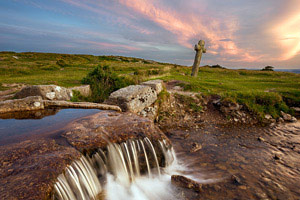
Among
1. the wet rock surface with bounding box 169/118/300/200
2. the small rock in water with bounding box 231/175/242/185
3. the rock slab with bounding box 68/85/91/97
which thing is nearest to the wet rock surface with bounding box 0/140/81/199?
the wet rock surface with bounding box 169/118/300/200

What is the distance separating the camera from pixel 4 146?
370 centimetres

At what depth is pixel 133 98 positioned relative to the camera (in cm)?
827

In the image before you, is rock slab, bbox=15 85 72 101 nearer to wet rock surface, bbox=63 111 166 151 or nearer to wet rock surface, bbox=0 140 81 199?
wet rock surface, bbox=63 111 166 151

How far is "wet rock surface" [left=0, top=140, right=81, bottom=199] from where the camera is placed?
2.52 meters

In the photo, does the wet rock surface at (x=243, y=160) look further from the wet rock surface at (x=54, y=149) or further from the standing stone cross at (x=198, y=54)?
the standing stone cross at (x=198, y=54)

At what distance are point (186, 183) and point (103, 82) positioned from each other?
895 centimetres

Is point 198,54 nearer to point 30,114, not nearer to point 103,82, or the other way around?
point 103,82

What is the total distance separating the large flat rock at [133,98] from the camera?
7.86 m

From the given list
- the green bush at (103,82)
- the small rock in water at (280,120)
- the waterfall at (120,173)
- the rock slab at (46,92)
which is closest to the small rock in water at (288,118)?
the small rock in water at (280,120)

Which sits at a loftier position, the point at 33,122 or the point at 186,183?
the point at 33,122

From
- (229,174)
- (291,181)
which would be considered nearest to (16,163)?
(229,174)

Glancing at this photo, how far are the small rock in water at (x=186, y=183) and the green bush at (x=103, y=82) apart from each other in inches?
295

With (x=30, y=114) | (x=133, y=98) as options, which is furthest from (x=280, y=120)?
(x=30, y=114)

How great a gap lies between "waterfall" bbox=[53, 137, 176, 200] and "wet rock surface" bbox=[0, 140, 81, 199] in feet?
0.67
